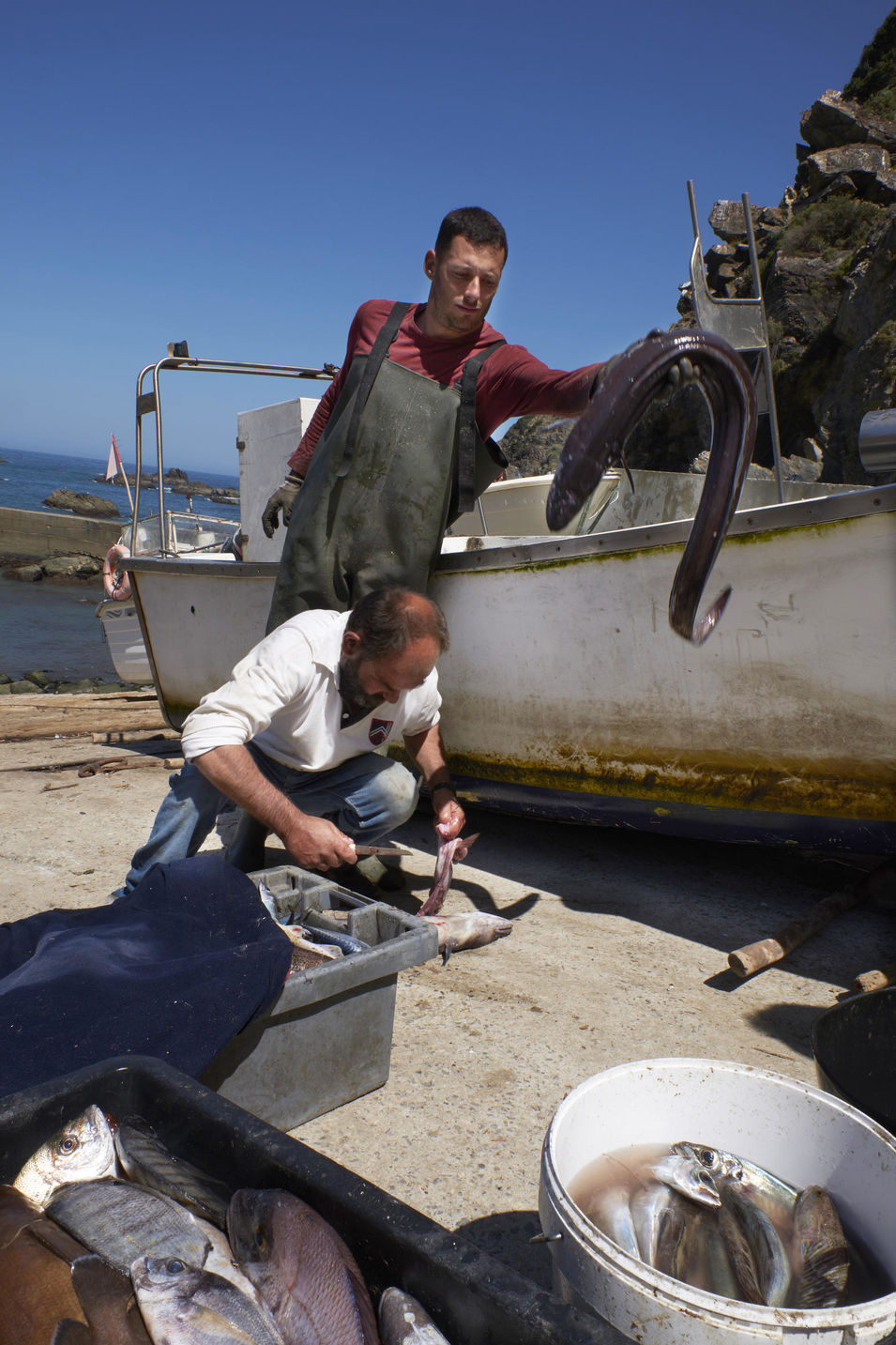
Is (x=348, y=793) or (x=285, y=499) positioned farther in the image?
(x=285, y=499)

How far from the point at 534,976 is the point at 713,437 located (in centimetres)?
211

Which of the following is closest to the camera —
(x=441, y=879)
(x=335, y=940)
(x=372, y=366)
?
(x=335, y=940)

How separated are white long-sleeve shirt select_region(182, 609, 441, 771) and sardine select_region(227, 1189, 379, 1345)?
174cm

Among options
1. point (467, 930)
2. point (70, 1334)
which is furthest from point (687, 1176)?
point (467, 930)

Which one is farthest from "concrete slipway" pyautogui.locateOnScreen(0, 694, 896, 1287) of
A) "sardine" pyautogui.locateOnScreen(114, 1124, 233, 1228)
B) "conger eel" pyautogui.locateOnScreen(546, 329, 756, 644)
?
"conger eel" pyautogui.locateOnScreen(546, 329, 756, 644)

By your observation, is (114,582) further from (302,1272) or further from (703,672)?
(302,1272)

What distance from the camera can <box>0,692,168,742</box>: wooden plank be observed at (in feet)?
26.3

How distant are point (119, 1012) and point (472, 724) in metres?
2.77

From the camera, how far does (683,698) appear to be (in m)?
3.63

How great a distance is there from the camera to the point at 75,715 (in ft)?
30.2

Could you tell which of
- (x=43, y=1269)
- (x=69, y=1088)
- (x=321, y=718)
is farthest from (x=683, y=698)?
(x=43, y=1269)

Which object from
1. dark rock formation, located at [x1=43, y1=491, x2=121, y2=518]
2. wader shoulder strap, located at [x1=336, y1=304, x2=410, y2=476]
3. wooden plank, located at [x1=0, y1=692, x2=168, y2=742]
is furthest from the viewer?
dark rock formation, located at [x1=43, y1=491, x2=121, y2=518]

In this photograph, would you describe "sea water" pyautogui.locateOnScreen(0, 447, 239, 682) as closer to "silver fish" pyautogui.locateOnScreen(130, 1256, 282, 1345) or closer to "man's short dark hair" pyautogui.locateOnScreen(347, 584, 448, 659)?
"man's short dark hair" pyautogui.locateOnScreen(347, 584, 448, 659)

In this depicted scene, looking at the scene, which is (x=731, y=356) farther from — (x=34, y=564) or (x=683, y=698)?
(x=34, y=564)
